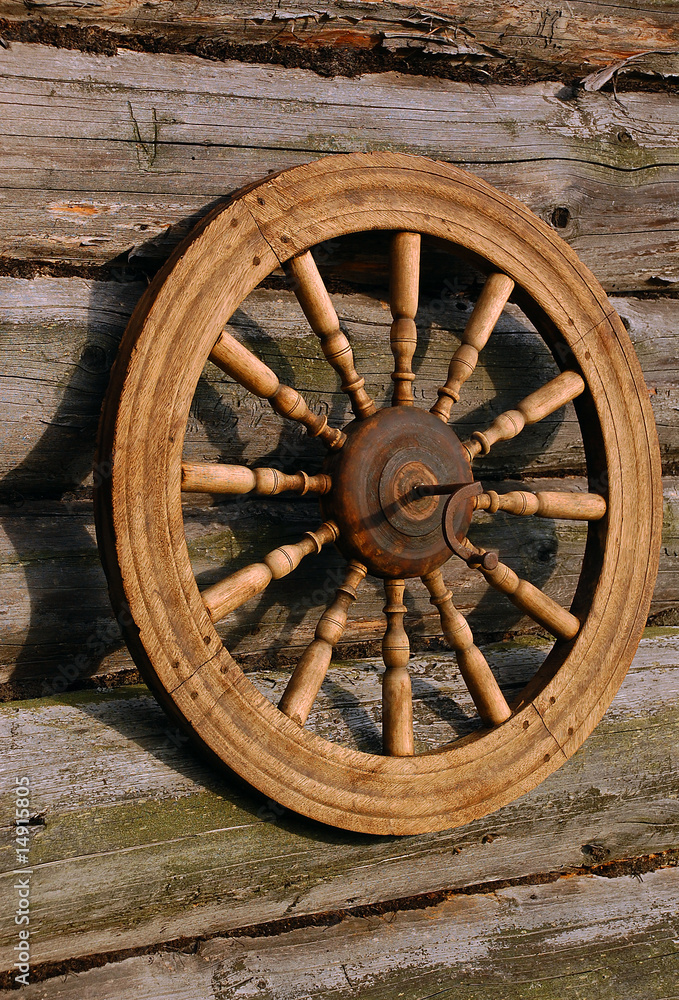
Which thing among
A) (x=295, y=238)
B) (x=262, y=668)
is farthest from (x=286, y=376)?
(x=262, y=668)

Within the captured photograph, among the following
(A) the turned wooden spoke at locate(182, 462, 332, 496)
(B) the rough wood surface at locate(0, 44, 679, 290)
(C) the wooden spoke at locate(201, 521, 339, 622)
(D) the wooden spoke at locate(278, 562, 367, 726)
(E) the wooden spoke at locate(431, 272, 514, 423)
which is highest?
(B) the rough wood surface at locate(0, 44, 679, 290)

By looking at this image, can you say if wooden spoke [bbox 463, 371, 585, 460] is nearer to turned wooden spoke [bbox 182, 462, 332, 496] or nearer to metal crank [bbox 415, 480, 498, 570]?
metal crank [bbox 415, 480, 498, 570]

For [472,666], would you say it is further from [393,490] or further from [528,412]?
[528,412]

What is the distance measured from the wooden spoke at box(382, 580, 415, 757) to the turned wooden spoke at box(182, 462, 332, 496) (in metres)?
0.31

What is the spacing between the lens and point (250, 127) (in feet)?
5.05

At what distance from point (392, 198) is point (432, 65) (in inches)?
A: 18.4

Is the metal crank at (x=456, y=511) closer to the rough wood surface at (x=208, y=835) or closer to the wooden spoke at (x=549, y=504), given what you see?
the wooden spoke at (x=549, y=504)

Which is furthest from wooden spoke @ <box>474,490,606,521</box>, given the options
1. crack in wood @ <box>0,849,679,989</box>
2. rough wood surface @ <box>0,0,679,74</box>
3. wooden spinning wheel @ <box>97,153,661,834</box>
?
rough wood surface @ <box>0,0,679,74</box>

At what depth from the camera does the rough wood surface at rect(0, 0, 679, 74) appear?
1465 mm

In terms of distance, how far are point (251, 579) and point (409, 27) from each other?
116 cm

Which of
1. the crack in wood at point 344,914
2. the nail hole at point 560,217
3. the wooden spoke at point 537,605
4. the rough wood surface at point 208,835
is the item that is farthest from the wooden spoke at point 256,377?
the crack in wood at point 344,914

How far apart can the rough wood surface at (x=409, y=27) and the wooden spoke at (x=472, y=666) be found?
1079 millimetres

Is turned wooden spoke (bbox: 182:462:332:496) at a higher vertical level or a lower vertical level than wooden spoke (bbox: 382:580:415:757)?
higher

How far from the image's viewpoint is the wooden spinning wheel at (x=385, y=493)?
4.10ft
